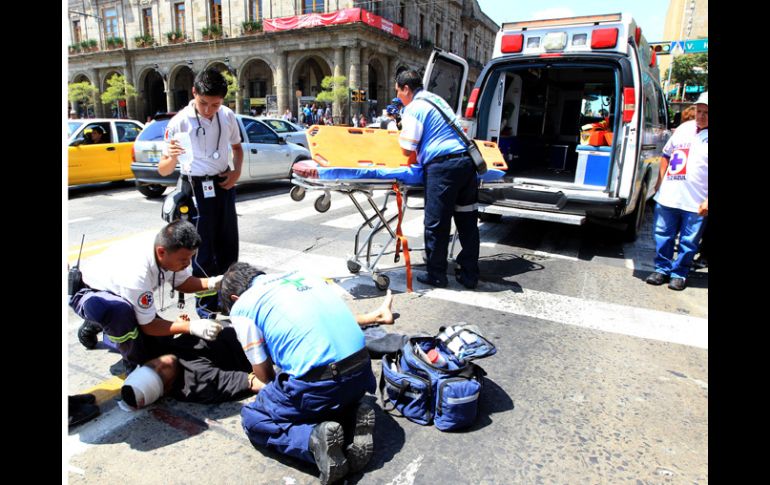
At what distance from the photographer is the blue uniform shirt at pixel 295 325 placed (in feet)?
7.78

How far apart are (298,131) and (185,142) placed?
10303 millimetres

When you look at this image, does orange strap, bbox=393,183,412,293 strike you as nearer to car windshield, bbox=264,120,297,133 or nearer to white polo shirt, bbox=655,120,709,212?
white polo shirt, bbox=655,120,709,212

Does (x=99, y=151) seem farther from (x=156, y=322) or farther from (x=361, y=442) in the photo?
(x=361, y=442)

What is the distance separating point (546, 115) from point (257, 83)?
34.3 metres

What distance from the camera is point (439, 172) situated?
4.69 metres

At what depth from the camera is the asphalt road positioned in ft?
7.84

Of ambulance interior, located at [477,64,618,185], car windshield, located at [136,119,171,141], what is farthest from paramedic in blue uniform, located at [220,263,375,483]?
car windshield, located at [136,119,171,141]

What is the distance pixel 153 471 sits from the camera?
92.0 inches

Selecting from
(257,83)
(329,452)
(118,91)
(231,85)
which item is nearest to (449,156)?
(329,452)

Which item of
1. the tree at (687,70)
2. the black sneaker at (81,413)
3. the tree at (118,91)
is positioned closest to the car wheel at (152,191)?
the black sneaker at (81,413)

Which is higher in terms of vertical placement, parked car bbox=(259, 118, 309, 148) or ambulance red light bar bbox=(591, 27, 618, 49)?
ambulance red light bar bbox=(591, 27, 618, 49)
